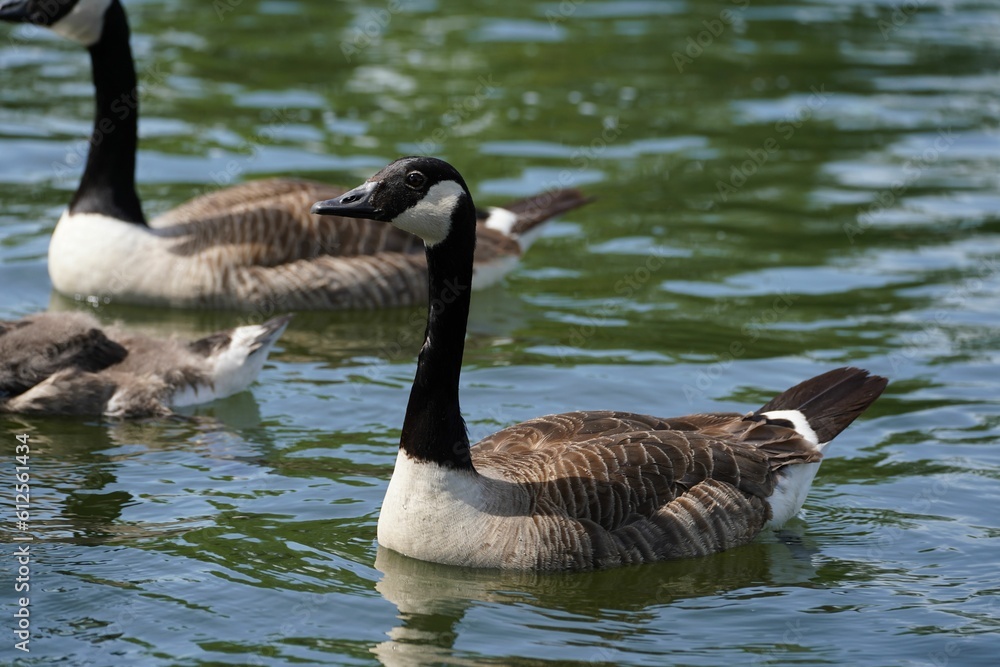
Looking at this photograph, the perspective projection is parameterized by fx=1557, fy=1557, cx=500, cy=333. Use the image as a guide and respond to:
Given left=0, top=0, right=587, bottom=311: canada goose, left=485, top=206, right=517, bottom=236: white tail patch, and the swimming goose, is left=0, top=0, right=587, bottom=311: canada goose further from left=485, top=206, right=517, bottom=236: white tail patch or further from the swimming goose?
the swimming goose

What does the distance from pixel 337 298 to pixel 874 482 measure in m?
6.31

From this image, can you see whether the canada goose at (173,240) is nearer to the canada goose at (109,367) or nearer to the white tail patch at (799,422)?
the canada goose at (109,367)

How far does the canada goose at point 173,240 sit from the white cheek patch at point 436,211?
622 cm

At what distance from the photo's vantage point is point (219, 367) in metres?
12.9

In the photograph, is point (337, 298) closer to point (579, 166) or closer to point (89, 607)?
point (579, 166)

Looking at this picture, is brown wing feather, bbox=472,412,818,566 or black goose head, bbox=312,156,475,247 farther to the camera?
brown wing feather, bbox=472,412,818,566

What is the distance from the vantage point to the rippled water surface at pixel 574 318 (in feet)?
30.8

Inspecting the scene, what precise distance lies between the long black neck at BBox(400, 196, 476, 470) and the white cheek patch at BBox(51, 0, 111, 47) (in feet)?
23.8

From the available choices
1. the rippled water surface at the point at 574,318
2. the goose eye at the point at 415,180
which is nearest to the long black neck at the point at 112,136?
the rippled water surface at the point at 574,318

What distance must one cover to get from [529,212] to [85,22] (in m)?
5.03
